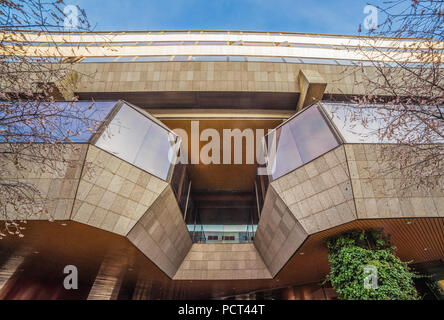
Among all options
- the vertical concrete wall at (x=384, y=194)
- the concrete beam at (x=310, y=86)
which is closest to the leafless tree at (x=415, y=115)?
the vertical concrete wall at (x=384, y=194)

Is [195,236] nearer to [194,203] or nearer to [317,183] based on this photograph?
[194,203]

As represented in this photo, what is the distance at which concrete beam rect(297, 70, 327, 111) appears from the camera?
13.0 metres

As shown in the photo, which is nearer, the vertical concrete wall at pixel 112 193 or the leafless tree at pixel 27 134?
the leafless tree at pixel 27 134

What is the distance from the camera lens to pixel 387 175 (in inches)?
341

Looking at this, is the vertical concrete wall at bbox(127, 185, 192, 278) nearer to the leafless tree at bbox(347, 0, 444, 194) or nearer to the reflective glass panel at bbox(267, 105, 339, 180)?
the reflective glass panel at bbox(267, 105, 339, 180)

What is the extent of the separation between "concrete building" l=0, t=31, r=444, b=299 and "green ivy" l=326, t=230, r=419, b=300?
580 mm

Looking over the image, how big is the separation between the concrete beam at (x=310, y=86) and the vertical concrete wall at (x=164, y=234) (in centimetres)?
987

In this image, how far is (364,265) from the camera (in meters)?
8.22

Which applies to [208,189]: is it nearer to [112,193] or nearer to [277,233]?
[277,233]

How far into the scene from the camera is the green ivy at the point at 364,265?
7.70 m

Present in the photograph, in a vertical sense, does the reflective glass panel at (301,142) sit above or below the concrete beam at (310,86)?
below

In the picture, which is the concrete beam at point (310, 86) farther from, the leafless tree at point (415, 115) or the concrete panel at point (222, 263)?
the concrete panel at point (222, 263)

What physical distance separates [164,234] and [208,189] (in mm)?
8280

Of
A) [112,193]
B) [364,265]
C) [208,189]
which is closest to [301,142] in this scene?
[364,265]
